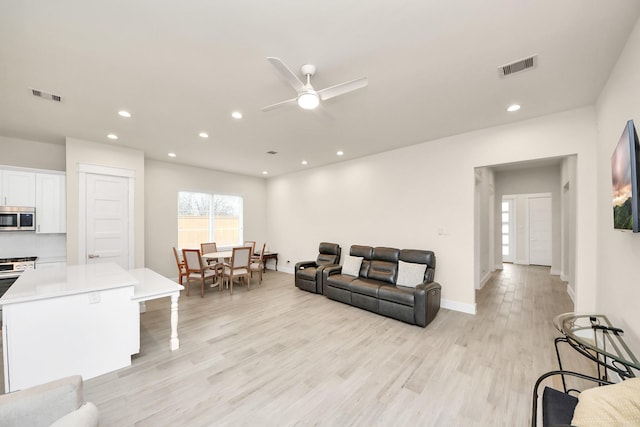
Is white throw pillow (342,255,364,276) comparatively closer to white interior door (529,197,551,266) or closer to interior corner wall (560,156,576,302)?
interior corner wall (560,156,576,302)

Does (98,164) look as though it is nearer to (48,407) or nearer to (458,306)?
(48,407)

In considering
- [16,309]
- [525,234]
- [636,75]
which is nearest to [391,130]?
[636,75]

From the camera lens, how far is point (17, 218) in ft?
12.4

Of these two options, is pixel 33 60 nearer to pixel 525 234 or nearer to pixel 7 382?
pixel 7 382

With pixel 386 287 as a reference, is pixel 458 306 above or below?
below

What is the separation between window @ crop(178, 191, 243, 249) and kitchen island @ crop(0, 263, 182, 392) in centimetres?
345

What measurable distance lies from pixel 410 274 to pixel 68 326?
13.9 feet

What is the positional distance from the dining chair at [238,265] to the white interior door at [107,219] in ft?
5.95

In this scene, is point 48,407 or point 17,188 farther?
point 17,188

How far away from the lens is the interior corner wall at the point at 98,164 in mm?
4055

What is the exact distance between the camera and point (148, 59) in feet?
7.04

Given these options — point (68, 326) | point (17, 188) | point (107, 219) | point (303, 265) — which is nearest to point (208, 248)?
point (107, 219)

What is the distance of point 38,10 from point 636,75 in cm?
428

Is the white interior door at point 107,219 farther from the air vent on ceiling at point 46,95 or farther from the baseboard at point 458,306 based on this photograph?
the baseboard at point 458,306
